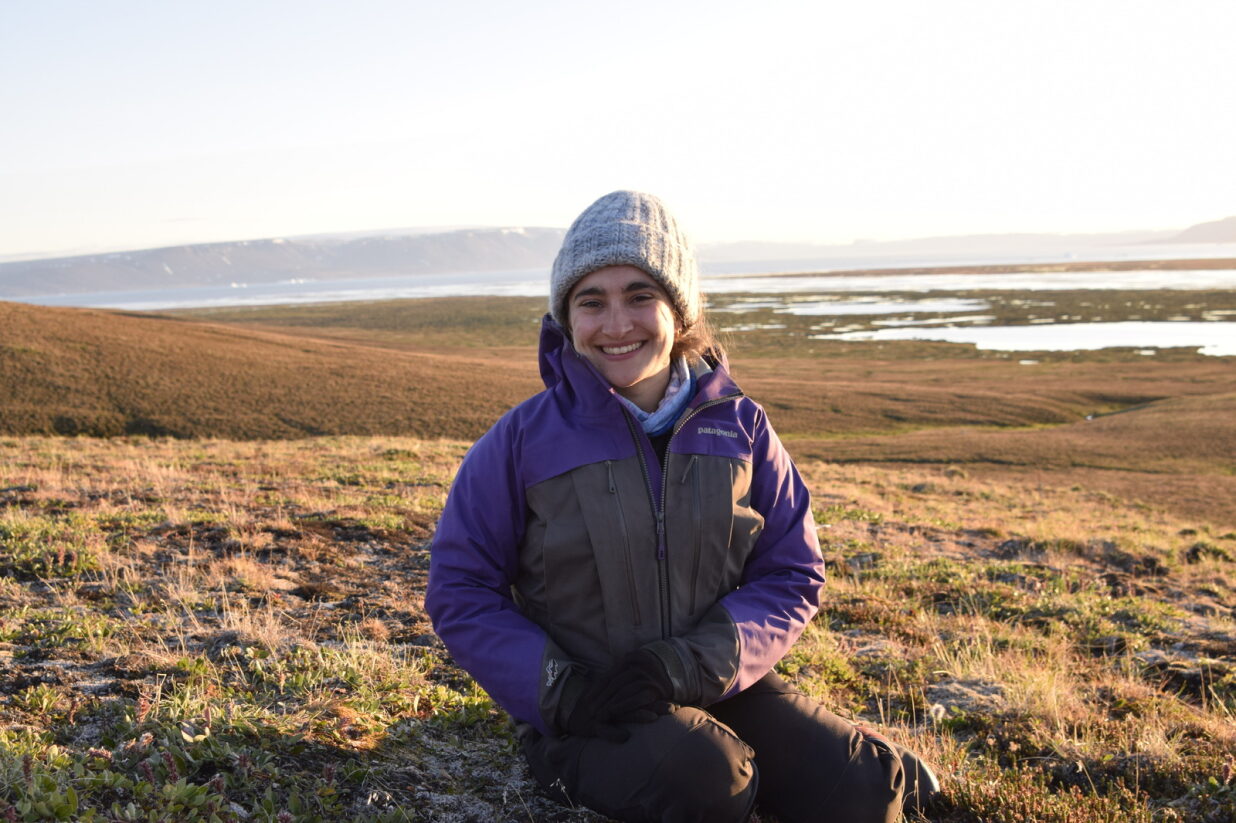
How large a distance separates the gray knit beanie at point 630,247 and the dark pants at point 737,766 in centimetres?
168

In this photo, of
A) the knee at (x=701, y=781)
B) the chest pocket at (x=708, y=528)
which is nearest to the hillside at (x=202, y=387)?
the chest pocket at (x=708, y=528)

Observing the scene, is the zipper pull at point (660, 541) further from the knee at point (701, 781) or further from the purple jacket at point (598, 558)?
the knee at point (701, 781)

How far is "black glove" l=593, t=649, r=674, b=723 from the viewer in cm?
293

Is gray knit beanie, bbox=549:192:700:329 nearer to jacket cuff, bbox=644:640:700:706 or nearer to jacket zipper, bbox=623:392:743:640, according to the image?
jacket zipper, bbox=623:392:743:640

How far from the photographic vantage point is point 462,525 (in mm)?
3229

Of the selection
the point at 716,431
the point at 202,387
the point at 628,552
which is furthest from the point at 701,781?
the point at 202,387

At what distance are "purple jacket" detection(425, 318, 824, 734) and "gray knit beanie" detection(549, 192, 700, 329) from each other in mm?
348

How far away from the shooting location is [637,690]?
2.93 meters

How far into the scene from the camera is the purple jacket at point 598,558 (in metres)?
3.09

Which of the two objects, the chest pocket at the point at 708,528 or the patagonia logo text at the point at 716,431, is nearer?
the chest pocket at the point at 708,528

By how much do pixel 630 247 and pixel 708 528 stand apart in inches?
45.4

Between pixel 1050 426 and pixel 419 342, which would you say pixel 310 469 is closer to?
pixel 1050 426

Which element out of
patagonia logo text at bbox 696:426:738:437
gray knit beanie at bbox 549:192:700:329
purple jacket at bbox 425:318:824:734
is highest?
gray knit beanie at bbox 549:192:700:329

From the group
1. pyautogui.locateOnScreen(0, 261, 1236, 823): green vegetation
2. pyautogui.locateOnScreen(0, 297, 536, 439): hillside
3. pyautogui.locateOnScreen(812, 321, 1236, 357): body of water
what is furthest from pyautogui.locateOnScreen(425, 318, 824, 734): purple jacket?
pyautogui.locateOnScreen(812, 321, 1236, 357): body of water
